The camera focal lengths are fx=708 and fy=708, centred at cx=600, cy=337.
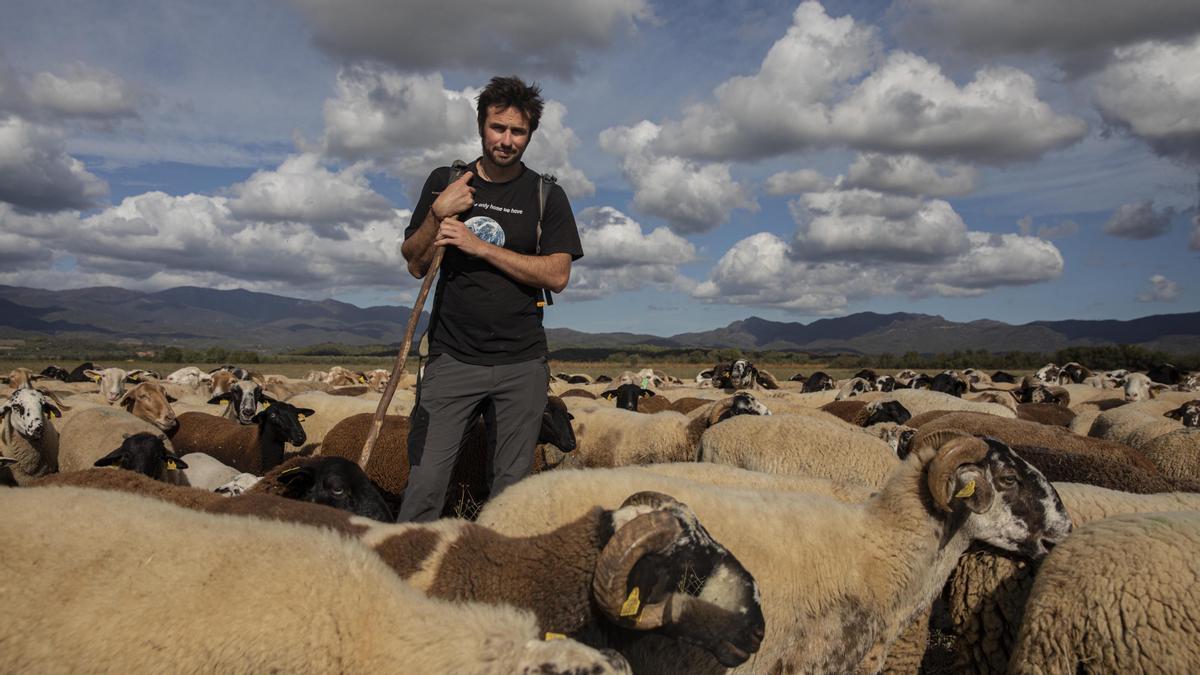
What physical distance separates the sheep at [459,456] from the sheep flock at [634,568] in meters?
0.04

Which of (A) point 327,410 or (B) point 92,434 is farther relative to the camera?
(A) point 327,410

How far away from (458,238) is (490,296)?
1.24 ft

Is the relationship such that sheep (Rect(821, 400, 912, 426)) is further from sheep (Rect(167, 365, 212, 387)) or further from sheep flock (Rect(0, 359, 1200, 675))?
sheep (Rect(167, 365, 212, 387))

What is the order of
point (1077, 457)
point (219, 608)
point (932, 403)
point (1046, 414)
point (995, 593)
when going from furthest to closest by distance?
point (1046, 414) < point (932, 403) < point (1077, 457) < point (995, 593) < point (219, 608)

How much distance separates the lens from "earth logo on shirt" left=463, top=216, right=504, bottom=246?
12.7 ft

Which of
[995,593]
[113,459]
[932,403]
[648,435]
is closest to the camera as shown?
[995,593]

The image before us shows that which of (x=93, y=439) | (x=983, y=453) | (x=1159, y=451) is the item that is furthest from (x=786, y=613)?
(x=93, y=439)

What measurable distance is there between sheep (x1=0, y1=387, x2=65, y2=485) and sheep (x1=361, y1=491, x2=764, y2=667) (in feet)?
25.4

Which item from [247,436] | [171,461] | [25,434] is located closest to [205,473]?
[171,461]

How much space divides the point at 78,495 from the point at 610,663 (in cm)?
185

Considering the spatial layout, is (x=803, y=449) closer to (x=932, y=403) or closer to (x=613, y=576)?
(x=613, y=576)

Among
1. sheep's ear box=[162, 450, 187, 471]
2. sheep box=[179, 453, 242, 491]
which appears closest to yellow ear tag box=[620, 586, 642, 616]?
sheep's ear box=[162, 450, 187, 471]

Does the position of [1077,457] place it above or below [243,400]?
above

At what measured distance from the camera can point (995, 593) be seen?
4113 millimetres
